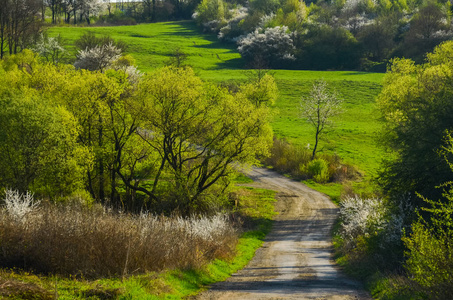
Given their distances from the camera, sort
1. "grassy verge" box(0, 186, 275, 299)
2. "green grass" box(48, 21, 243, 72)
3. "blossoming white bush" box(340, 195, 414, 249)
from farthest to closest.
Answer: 1. "green grass" box(48, 21, 243, 72)
2. "blossoming white bush" box(340, 195, 414, 249)
3. "grassy verge" box(0, 186, 275, 299)

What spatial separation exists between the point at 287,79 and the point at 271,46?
16.7m

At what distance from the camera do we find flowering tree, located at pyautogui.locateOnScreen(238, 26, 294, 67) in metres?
107

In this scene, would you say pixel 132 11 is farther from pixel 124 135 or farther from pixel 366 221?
pixel 366 221

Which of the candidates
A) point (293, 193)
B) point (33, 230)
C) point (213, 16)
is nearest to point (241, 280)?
point (33, 230)

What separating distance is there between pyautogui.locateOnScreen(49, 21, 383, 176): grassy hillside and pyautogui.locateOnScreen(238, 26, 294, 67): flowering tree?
4368 millimetres

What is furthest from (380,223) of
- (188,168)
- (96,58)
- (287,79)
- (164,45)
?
(164,45)

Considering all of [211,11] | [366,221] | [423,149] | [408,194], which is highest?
[211,11]

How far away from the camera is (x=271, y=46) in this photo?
A: 108 meters

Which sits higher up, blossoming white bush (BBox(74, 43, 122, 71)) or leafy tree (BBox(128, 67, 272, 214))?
blossoming white bush (BBox(74, 43, 122, 71))

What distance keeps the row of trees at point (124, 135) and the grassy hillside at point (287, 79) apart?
23.2 meters

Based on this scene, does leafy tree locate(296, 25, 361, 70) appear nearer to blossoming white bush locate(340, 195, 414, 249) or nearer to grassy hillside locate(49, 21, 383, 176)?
grassy hillside locate(49, 21, 383, 176)

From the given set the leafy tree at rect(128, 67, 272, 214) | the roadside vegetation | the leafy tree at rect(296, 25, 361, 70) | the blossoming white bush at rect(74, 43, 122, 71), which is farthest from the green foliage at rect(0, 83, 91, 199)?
the leafy tree at rect(296, 25, 361, 70)

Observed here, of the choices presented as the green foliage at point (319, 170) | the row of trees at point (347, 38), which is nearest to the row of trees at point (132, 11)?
the row of trees at point (347, 38)

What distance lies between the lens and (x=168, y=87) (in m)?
37.9
